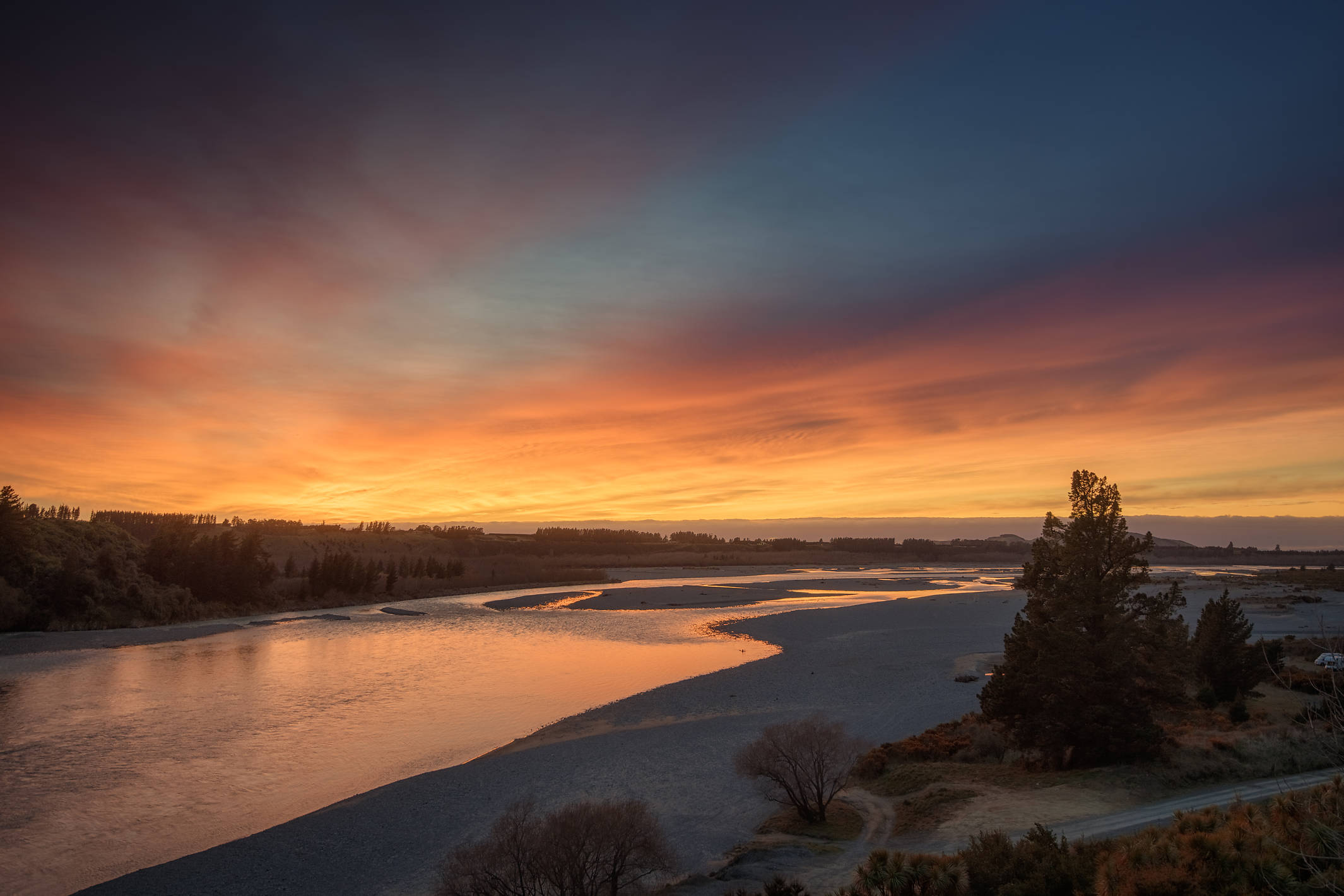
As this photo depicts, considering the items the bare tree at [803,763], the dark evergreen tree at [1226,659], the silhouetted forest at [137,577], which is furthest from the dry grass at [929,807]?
the silhouetted forest at [137,577]

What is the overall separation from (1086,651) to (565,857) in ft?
45.8

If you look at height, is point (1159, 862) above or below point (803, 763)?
Answer: above

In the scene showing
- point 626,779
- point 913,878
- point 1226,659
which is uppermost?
point 1226,659

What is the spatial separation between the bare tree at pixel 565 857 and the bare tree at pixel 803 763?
5010 mm

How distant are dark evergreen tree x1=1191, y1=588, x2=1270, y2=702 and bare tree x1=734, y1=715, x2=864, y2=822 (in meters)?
17.7

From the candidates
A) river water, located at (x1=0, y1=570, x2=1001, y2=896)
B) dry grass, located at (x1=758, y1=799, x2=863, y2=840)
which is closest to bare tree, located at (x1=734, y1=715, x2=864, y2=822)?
dry grass, located at (x1=758, y1=799, x2=863, y2=840)

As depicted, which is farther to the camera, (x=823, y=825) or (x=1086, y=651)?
(x=1086, y=651)

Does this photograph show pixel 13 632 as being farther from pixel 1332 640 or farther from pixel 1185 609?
pixel 1185 609

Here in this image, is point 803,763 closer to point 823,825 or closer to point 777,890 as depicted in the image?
point 823,825

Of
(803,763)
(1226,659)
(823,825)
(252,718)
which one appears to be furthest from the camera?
(1226,659)

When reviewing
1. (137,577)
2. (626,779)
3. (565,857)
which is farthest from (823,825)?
(137,577)

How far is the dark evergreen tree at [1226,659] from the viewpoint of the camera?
1008 inches

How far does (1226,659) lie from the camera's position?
25.8m

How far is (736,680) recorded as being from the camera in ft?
105
